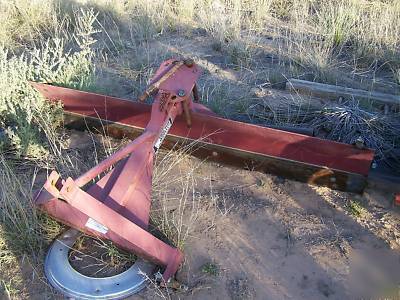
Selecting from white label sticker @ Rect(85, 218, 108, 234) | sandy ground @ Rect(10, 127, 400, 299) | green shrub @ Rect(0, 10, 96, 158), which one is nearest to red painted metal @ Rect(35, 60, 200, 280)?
white label sticker @ Rect(85, 218, 108, 234)

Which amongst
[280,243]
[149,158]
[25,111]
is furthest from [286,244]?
[25,111]

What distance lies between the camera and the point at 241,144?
12.7 feet

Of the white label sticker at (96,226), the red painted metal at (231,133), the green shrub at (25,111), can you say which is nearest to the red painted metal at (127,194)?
the white label sticker at (96,226)

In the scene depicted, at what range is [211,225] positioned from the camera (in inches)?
140

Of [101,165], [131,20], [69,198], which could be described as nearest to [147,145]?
[101,165]

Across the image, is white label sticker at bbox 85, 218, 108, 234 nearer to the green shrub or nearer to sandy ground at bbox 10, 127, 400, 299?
sandy ground at bbox 10, 127, 400, 299

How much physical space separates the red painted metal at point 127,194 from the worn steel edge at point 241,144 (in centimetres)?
43

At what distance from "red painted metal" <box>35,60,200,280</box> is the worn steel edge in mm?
425

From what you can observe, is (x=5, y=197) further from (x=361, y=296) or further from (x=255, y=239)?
(x=361, y=296)

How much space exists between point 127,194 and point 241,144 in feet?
3.74

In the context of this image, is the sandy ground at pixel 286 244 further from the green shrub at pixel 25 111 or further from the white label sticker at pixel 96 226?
the green shrub at pixel 25 111

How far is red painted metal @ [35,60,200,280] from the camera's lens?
2.87m

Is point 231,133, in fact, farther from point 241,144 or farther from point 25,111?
point 25,111

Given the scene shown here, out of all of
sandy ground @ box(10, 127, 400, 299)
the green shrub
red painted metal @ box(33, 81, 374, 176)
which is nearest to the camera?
sandy ground @ box(10, 127, 400, 299)
